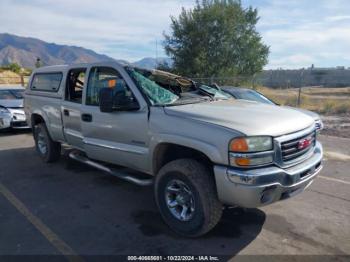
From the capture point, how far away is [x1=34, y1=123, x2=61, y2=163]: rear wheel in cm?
653

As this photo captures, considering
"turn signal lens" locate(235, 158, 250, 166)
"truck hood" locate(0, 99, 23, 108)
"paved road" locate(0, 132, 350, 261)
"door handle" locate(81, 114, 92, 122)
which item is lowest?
"paved road" locate(0, 132, 350, 261)

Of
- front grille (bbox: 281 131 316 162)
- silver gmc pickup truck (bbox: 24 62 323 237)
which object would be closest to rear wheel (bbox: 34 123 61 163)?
silver gmc pickup truck (bbox: 24 62 323 237)

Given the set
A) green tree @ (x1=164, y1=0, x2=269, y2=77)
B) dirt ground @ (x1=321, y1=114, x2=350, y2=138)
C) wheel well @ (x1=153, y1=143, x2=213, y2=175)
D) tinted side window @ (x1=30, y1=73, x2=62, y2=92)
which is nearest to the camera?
wheel well @ (x1=153, y1=143, x2=213, y2=175)

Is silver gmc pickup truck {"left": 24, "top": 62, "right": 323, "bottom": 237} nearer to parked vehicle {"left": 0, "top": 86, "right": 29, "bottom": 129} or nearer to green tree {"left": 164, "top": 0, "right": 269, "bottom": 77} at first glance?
parked vehicle {"left": 0, "top": 86, "right": 29, "bottom": 129}

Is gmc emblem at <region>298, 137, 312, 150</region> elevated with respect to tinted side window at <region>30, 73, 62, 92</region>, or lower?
lower

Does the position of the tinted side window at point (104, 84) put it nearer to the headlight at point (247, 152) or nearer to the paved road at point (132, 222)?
the paved road at point (132, 222)

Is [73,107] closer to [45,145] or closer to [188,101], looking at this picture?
[45,145]

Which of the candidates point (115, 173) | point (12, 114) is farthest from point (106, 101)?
point (12, 114)

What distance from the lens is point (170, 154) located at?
13.4 feet

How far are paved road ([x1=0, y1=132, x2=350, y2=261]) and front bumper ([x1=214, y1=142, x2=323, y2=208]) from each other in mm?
560

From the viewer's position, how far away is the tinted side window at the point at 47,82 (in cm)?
608

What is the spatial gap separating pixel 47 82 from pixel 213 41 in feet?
64.6

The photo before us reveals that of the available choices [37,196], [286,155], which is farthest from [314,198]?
[37,196]

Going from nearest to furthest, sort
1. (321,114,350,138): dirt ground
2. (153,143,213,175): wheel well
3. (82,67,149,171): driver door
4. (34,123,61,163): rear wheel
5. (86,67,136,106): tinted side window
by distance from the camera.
Answer: (153,143,213,175): wheel well < (82,67,149,171): driver door < (86,67,136,106): tinted side window < (34,123,61,163): rear wheel < (321,114,350,138): dirt ground
